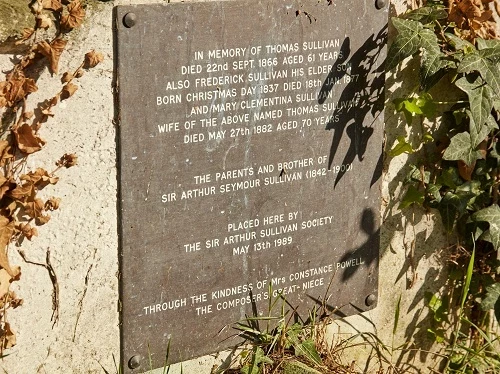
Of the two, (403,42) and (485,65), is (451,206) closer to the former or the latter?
(485,65)

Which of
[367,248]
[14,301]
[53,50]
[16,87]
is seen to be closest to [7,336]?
[14,301]

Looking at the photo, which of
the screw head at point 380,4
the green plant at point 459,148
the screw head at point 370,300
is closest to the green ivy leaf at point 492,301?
the green plant at point 459,148

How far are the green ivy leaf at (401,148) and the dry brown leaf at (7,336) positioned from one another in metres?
1.43

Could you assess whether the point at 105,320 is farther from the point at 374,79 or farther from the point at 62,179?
the point at 374,79

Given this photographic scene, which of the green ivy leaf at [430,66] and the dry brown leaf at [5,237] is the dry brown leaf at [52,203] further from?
the green ivy leaf at [430,66]

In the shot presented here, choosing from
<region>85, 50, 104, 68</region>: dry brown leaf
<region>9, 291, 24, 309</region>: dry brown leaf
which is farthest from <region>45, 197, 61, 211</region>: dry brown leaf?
<region>85, 50, 104, 68</region>: dry brown leaf

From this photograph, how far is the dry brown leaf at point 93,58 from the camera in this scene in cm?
235

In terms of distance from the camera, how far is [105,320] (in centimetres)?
256

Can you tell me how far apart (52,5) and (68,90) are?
0.76ft

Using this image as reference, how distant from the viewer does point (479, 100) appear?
283 centimetres

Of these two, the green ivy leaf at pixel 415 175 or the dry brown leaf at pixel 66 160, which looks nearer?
the dry brown leaf at pixel 66 160

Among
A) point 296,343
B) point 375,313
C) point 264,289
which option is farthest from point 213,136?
point 375,313

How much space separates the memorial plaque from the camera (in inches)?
97.7

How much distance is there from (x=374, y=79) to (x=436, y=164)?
45 cm
